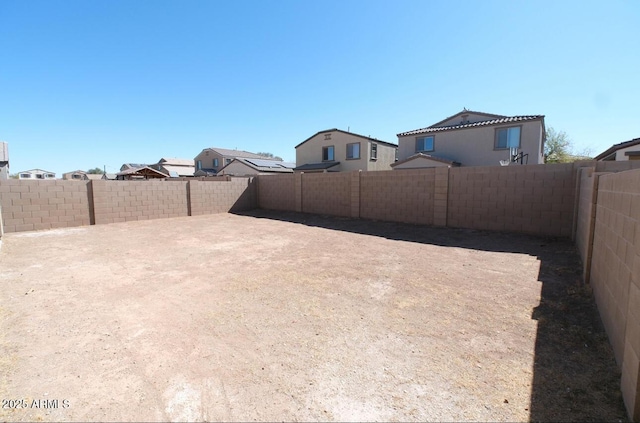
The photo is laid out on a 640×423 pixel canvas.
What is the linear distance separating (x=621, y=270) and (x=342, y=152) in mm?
22948

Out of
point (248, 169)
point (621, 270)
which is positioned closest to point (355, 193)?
point (621, 270)

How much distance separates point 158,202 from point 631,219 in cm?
1464

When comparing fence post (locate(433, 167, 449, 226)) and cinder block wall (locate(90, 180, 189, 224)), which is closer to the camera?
fence post (locate(433, 167, 449, 226))

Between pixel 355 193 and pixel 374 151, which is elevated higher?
pixel 374 151

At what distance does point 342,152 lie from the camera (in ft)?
82.4

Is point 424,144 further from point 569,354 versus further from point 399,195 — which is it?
point 569,354

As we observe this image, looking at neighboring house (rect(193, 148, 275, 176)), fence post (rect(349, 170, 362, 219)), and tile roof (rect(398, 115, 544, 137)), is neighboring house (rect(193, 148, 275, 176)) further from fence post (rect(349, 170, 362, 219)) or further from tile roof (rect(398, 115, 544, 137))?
fence post (rect(349, 170, 362, 219))

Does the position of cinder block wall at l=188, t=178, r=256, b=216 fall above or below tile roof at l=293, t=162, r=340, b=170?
below

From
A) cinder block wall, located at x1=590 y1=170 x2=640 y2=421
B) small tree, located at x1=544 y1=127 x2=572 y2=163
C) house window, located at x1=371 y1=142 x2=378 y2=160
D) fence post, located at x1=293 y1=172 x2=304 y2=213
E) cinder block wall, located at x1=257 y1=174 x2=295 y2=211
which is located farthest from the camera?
small tree, located at x1=544 y1=127 x2=572 y2=163

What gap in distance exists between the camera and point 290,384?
2488 mm

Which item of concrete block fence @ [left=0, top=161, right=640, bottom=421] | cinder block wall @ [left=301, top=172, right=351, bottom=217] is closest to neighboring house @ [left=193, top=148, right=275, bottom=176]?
concrete block fence @ [left=0, top=161, right=640, bottom=421]

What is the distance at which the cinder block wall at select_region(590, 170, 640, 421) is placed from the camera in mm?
2102

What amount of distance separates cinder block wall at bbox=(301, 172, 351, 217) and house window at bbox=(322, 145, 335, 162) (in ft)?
38.5

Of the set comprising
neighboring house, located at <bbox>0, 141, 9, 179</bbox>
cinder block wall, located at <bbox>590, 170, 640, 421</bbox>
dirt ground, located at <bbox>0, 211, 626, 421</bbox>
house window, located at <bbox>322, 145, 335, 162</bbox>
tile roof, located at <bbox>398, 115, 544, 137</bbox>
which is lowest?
dirt ground, located at <bbox>0, 211, 626, 421</bbox>
